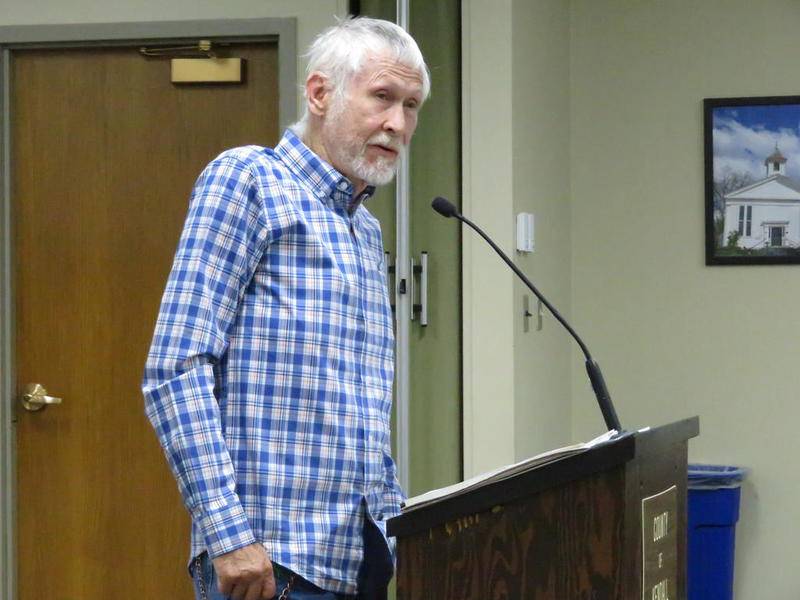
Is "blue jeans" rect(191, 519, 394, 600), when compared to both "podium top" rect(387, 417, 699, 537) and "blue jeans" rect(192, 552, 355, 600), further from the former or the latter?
"podium top" rect(387, 417, 699, 537)

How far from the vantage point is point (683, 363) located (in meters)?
4.44

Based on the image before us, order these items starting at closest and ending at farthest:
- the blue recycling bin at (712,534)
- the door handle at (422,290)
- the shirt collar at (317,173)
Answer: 1. the shirt collar at (317,173)
2. the door handle at (422,290)
3. the blue recycling bin at (712,534)

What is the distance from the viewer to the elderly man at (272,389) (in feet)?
4.79

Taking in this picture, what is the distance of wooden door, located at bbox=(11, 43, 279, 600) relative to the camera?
3.43 metres

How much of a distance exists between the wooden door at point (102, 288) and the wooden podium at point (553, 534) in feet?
6.98

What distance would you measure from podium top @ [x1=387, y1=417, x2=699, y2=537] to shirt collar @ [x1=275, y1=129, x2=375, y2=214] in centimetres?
46

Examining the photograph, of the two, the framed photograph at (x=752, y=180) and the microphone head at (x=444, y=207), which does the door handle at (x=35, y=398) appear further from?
the framed photograph at (x=752, y=180)

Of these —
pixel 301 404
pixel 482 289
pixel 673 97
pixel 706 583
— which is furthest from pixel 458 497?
pixel 673 97

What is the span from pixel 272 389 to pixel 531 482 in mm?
358

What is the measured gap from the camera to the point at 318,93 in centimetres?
168

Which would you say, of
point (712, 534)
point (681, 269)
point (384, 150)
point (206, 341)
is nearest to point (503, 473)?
point (206, 341)

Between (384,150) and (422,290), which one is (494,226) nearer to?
(422,290)

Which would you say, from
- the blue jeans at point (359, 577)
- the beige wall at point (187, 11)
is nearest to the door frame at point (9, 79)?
the beige wall at point (187, 11)

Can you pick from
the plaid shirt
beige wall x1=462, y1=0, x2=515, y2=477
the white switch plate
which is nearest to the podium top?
the plaid shirt
